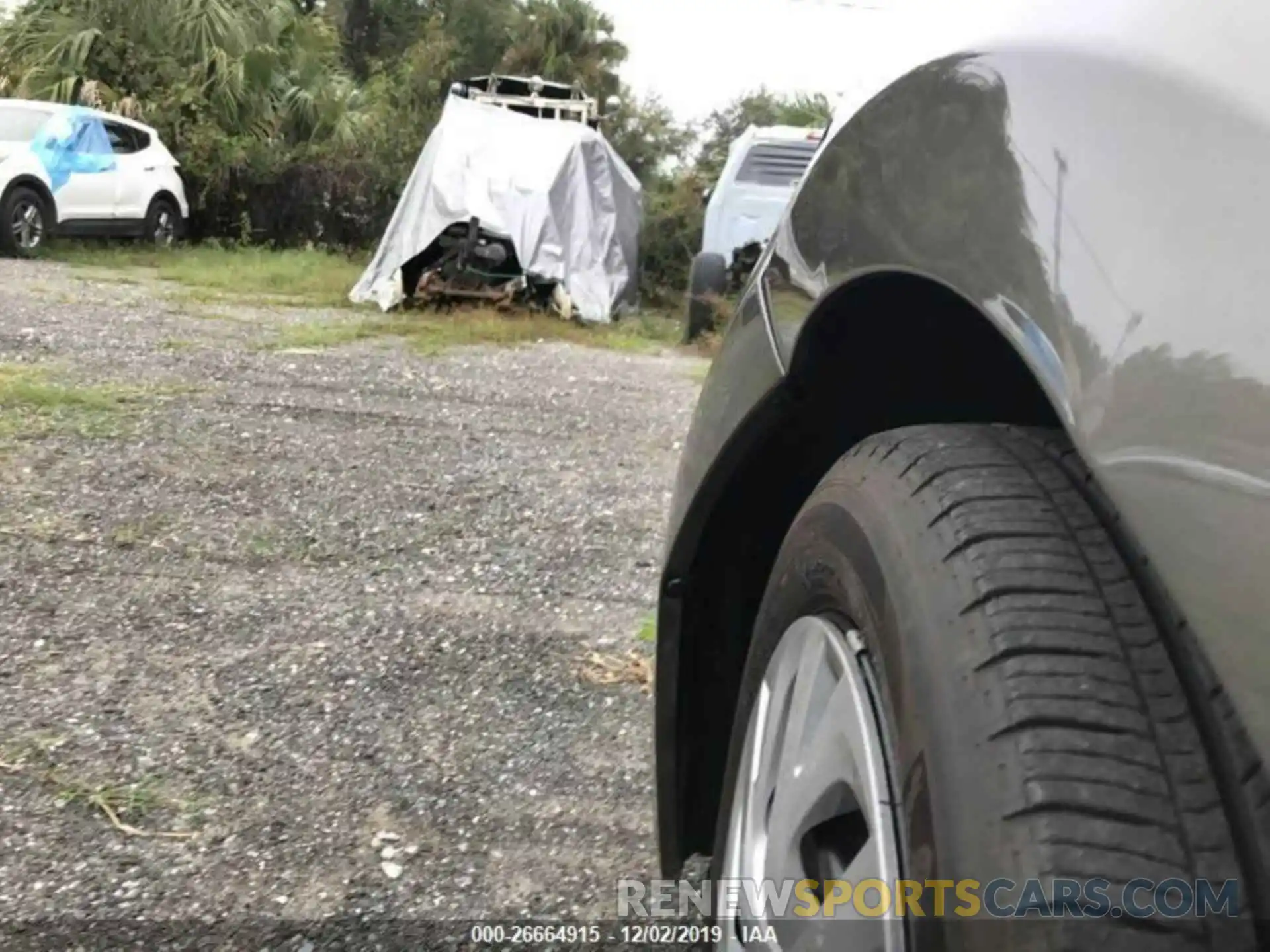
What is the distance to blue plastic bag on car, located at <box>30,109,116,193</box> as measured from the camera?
38.8 ft

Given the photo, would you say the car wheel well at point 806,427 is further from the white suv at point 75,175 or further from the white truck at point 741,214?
the white suv at point 75,175

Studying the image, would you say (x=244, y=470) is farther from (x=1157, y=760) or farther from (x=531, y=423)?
(x=1157, y=760)

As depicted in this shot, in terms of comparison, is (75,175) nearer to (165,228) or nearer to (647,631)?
(165,228)

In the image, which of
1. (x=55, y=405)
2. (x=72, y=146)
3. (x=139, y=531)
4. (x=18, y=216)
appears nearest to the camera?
(x=139, y=531)

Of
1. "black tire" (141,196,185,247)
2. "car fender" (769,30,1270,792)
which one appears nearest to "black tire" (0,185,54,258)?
"black tire" (141,196,185,247)

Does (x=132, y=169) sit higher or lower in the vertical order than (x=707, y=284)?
higher

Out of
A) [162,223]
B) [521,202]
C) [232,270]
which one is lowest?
[232,270]

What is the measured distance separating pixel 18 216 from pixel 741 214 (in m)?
6.94

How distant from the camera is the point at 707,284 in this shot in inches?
402

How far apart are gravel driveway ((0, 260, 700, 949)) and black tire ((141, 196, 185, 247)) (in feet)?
28.5

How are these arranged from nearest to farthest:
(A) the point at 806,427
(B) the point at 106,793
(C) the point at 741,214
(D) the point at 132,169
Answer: (A) the point at 806,427 → (B) the point at 106,793 → (C) the point at 741,214 → (D) the point at 132,169

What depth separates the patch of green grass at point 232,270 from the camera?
10.9 meters

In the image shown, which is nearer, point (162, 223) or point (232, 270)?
point (232, 270)

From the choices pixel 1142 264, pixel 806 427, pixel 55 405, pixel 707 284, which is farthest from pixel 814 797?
pixel 707 284
